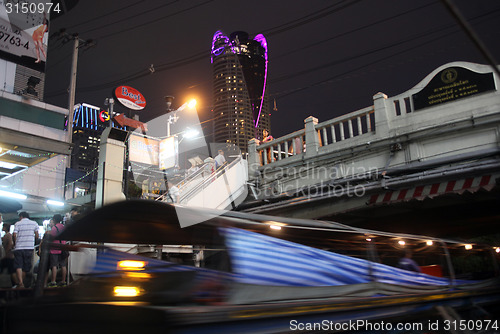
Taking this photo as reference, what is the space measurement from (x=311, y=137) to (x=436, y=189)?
552 cm

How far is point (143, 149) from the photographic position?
1020 inches

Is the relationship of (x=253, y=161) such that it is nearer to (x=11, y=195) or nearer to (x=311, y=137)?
(x=311, y=137)

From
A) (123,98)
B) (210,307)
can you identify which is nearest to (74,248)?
(210,307)

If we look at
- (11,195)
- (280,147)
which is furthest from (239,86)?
(11,195)

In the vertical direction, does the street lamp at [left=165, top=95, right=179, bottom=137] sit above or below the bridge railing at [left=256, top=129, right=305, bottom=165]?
above

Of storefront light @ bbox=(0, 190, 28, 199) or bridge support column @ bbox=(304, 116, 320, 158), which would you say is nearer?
storefront light @ bbox=(0, 190, 28, 199)

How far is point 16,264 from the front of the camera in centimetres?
901

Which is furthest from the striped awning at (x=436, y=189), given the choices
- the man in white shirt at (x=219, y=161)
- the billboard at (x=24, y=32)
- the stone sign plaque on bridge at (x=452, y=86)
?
the billboard at (x=24, y=32)

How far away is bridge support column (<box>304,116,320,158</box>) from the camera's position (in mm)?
15359

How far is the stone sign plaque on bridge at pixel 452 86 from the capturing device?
11.5m

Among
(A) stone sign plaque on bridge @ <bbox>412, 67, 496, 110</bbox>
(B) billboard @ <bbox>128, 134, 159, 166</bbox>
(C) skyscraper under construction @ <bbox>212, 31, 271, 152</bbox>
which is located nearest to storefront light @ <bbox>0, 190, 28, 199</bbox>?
(B) billboard @ <bbox>128, 134, 159, 166</bbox>

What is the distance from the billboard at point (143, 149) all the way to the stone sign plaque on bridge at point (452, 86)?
18.4 m

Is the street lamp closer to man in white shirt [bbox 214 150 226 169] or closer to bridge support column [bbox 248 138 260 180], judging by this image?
man in white shirt [bbox 214 150 226 169]

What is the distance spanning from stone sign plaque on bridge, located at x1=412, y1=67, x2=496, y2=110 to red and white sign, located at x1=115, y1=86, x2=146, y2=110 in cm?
1727
